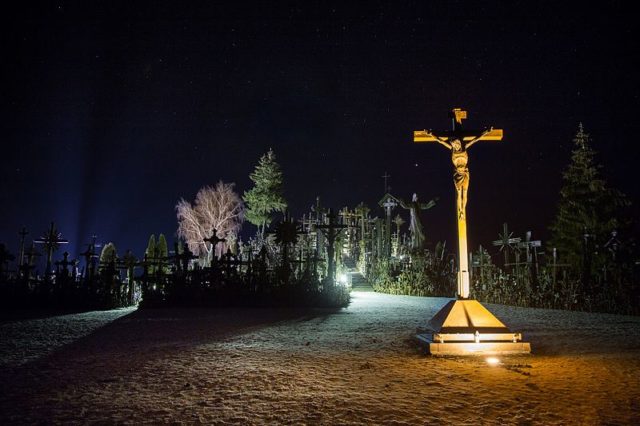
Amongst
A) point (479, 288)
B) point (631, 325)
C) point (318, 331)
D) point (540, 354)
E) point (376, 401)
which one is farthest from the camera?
point (479, 288)

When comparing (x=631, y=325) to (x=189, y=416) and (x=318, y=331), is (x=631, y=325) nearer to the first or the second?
(x=318, y=331)

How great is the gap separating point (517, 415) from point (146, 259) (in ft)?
60.7

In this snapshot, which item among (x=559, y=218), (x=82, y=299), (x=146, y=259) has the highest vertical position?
(x=559, y=218)

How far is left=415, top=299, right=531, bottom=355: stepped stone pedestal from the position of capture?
6324 millimetres

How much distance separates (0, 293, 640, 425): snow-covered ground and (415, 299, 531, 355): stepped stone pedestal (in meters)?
0.33

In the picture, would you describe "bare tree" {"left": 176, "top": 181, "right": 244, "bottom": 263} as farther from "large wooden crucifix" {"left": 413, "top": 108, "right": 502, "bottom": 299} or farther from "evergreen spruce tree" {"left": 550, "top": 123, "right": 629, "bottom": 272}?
"large wooden crucifix" {"left": 413, "top": 108, "right": 502, "bottom": 299}

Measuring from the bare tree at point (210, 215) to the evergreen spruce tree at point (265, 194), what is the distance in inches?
77.5

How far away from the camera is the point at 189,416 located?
352cm

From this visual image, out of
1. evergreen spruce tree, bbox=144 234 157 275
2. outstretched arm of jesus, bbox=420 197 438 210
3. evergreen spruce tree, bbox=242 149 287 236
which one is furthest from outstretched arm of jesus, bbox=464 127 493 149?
evergreen spruce tree, bbox=242 149 287 236

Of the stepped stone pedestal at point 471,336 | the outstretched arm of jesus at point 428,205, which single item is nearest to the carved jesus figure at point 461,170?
the stepped stone pedestal at point 471,336

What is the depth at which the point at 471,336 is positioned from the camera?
21.2 feet

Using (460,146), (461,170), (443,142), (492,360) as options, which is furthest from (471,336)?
(443,142)

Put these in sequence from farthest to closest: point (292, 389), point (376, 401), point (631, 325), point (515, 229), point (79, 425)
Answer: point (515, 229) → point (631, 325) → point (292, 389) → point (376, 401) → point (79, 425)

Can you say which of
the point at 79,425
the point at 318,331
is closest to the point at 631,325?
the point at 318,331
